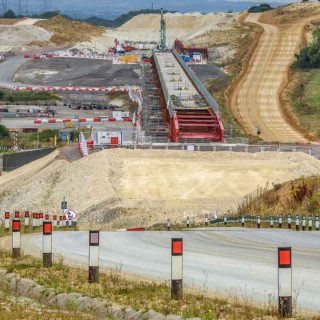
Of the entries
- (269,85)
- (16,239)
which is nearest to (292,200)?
(16,239)

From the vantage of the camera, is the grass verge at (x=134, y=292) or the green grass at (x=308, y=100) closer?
the grass verge at (x=134, y=292)

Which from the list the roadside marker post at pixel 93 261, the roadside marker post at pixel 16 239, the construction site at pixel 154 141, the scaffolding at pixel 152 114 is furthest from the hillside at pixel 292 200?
the scaffolding at pixel 152 114

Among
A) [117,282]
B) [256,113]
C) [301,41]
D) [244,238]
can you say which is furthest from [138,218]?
[301,41]

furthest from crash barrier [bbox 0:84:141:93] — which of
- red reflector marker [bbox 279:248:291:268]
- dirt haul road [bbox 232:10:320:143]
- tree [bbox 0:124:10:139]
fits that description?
red reflector marker [bbox 279:248:291:268]

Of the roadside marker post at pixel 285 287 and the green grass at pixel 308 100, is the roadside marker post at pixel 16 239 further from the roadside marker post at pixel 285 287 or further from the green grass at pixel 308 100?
the green grass at pixel 308 100

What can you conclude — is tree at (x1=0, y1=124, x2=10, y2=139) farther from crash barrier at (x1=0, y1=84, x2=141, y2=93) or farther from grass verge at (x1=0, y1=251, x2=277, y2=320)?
grass verge at (x1=0, y1=251, x2=277, y2=320)

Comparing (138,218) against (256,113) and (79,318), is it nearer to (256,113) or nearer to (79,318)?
(79,318)
